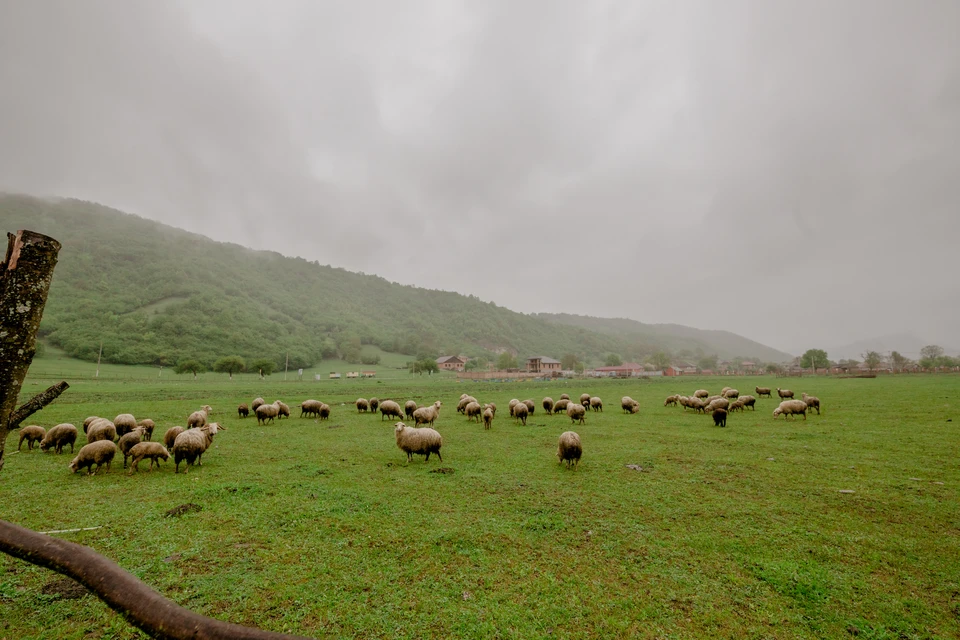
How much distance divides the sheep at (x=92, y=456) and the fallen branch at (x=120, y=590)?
13202 millimetres

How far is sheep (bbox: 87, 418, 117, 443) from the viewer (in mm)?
13430

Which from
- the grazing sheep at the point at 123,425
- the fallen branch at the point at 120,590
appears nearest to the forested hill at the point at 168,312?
the grazing sheep at the point at 123,425

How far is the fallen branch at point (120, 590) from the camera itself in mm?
1621

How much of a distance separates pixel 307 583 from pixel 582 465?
913 cm

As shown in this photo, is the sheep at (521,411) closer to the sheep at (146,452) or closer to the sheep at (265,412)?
the sheep at (265,412)

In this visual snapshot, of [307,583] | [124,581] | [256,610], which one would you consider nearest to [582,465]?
[307,583]

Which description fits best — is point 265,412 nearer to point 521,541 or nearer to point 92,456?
point 92,456

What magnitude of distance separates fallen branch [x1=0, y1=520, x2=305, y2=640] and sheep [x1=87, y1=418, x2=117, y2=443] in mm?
16157

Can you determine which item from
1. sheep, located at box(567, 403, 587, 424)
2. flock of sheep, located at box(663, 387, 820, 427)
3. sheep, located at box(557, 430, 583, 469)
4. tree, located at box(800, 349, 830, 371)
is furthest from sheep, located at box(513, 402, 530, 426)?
tree, located at box(800, 349, 830, 371)

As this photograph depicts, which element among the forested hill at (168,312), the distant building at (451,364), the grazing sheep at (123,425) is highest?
the forested hill at (168,312)

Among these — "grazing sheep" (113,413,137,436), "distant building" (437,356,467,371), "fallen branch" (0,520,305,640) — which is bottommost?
"distant building" (437,356,467,371)

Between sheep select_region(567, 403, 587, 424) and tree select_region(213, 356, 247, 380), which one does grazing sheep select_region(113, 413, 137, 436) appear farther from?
tree select_region(213, 356, 247, 380)

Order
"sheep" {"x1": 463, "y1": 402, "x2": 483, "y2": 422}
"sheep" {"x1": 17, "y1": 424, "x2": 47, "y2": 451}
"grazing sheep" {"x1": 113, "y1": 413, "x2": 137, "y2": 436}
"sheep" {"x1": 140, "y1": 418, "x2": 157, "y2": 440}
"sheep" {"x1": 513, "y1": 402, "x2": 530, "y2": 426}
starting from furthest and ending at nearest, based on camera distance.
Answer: "sheep" {"x1": 463, "y1": 402, "x2": 483, "y2": 422} → "sheep" {"x1": 513, "y1": 402, "x2": 530, "y2": 426} → "sheep" {"x1": 140, "y1": 418, "x2": 157, "y2": 440} → "grazing sheep" {"x1": 113, "y1": 413, "x2": 137, "y2": 436} → "sheep" {"x1": 17, "y1": 424, "x2": 47, "y2": 451}

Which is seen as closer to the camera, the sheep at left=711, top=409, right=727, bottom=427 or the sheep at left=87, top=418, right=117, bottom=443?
the sheep at left=87, top=418, right=117, bottom=443
